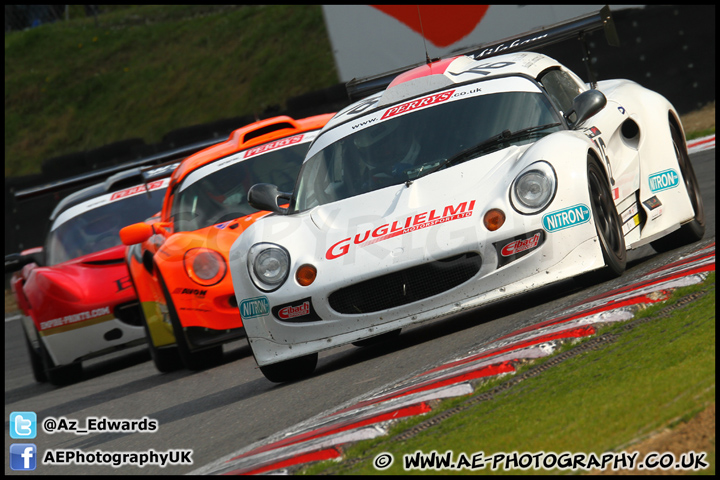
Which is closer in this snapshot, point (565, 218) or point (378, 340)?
point (565, 218)

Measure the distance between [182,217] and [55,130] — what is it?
30.1 metres

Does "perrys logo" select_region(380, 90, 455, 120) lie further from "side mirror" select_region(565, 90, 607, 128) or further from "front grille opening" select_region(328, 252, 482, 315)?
"front grille opening" select_region(328, 252, 482, 315)

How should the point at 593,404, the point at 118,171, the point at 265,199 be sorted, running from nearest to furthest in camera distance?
the point at 593,404 < the point at 265,199 < the point at 118,171

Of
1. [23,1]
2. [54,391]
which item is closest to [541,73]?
[54,391]

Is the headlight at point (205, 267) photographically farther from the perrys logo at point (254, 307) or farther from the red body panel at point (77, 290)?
the red body panel at point (77, 290)

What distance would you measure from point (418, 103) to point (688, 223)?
194cm

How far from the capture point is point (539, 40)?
749 centimetres

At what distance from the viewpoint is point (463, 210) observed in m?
5.39

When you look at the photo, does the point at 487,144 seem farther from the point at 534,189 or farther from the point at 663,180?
the point at 663,180

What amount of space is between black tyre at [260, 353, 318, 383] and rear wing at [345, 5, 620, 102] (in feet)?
8.67

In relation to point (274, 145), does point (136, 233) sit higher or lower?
lower

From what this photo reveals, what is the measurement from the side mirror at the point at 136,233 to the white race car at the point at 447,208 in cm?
149

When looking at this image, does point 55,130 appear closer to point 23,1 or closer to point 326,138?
point 23,1

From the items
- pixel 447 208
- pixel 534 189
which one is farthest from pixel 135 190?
pixel 534 189
